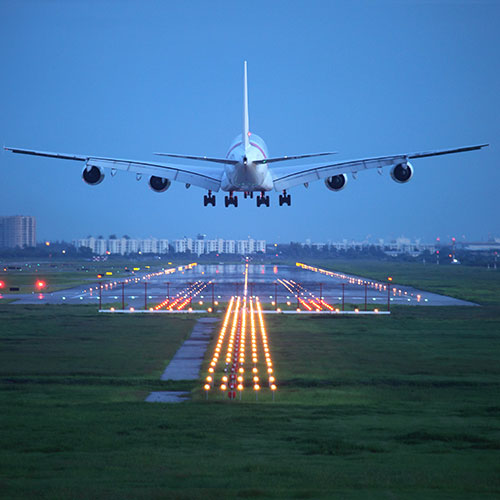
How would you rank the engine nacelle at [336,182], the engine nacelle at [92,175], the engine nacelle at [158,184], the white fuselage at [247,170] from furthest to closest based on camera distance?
1. the engine nacelle at [336,182]
2. the engine nacelle at [158,184]
3. the engine nacelle at [92,175]
4. the white fuselage at [247,170]

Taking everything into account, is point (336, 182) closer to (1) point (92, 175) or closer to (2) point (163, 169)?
(2) point (163, 169)

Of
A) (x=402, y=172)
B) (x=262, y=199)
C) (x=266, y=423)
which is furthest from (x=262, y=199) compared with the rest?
(x=266, y=423)

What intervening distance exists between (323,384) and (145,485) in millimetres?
17516

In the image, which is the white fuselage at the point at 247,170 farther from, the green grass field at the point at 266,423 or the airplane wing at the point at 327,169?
the green grass field at the point at 266,423

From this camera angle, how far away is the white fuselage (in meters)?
48.5

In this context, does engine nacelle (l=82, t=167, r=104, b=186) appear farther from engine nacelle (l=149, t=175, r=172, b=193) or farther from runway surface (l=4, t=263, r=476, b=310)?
runway surface (l=4, t=263, r=476, b=310)

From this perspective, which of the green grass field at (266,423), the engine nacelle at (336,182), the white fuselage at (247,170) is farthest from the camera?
the engine nacelle at (336,182)

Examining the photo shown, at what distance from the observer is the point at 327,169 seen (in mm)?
53188

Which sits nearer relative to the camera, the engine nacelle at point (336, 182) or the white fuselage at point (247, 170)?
the white fuselage at point (247, 170)

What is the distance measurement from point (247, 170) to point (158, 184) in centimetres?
909

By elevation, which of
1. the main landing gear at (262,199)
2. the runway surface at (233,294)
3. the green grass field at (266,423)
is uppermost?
the main landing gear at (262,199)

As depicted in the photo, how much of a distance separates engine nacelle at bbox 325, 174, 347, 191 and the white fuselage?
4877 mm

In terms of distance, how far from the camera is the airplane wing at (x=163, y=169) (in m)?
49.2

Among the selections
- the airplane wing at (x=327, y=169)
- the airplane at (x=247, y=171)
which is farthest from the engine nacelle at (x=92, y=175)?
the airplane wing at (x=327, y=169)
